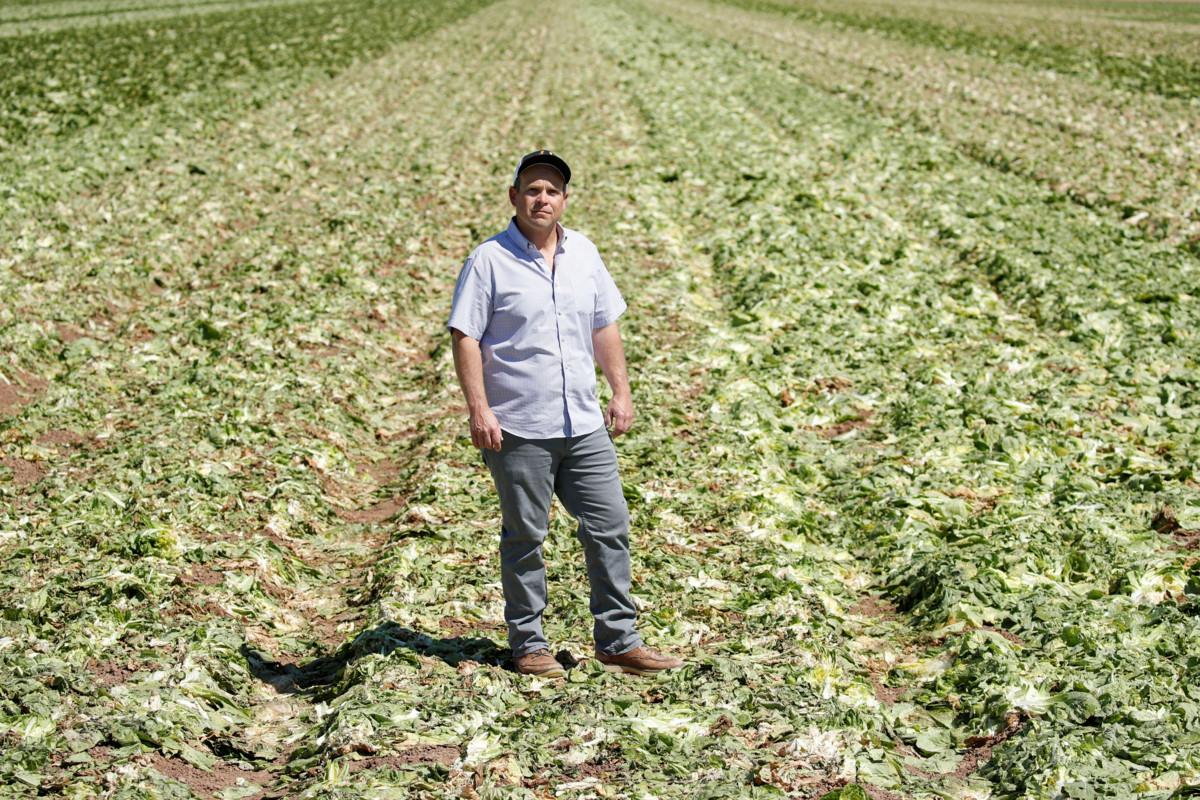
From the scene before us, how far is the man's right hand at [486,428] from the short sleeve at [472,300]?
0.37 metres

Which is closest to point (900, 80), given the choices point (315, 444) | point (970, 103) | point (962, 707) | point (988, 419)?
point (970, 103)

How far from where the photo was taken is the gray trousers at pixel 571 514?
5.94 meters

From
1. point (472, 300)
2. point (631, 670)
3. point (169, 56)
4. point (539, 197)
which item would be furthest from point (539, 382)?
point (169, 56)

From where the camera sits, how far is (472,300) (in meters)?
5.79

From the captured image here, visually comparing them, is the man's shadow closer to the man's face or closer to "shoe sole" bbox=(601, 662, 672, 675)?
"shoe sole" bbox=(601, 662, 672, 675)

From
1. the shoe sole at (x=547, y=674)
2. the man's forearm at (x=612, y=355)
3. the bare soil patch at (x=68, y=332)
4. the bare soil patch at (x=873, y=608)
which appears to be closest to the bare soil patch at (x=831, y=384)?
the bare soil patch at (x=873, y=608)

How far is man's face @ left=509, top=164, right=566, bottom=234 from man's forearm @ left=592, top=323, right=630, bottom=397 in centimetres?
65

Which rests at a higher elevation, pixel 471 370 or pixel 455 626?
pixel 471 370

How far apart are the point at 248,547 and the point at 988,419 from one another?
5908 millimetres

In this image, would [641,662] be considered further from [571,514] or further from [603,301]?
[603,301]

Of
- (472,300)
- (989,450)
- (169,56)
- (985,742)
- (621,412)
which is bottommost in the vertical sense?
(985,742)

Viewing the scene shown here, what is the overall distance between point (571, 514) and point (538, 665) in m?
0.82

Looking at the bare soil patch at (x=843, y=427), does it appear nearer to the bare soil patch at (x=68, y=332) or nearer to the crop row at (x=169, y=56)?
the bare soil patch at (x=68, y=332)

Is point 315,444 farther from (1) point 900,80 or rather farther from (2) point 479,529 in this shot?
(1) point 900,80
